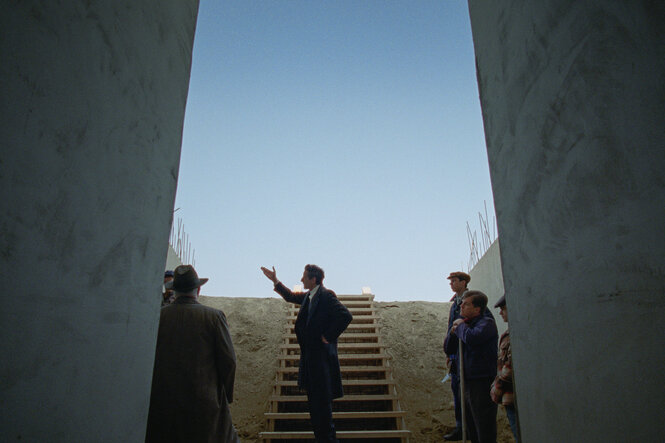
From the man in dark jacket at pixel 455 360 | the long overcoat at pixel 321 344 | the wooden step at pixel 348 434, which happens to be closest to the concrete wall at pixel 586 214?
the long overcoat at pixel 321 344

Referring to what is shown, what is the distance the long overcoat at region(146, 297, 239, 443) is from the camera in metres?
1.95

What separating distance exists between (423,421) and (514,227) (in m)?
4.04

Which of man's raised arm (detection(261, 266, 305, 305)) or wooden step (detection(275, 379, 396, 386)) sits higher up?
man's raised arm (detection(261, 266, 305, 305))

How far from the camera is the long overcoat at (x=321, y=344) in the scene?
10.9ft

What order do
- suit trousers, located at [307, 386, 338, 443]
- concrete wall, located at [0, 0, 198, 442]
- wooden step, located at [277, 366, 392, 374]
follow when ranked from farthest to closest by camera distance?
wooden step, located at [277, 366, 392, 374], suit trousers, located at [307, 386, 338, 443], concrete wall, located at [0, 0, 198, 442]

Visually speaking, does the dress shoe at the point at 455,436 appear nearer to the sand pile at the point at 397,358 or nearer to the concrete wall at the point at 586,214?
the sand pile at the point at 397,358

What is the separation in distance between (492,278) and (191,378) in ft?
15.6

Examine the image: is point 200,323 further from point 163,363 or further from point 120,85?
point 120,85

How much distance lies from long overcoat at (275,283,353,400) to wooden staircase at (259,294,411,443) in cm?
89

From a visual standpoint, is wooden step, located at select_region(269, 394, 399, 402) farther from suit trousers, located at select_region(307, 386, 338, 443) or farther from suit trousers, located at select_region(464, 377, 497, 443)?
suit trousers, located at select_region(464, 377, 497, 443)

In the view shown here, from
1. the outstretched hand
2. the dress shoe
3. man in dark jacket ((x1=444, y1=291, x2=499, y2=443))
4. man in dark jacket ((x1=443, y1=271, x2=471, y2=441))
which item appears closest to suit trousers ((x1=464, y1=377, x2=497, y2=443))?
man in dark jacket ((x1=444, y1=291, x2=499, y2=443))

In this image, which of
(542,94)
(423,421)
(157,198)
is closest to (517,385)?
(542,94)

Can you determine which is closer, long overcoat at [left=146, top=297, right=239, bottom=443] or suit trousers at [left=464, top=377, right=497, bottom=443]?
long overcoat at [left=146, top=297, right=239, bottom=443]

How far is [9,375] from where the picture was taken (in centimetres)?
71
